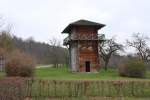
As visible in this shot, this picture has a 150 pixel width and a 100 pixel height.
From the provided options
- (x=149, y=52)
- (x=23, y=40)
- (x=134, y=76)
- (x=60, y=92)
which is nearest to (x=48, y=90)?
(x=60, y=92)

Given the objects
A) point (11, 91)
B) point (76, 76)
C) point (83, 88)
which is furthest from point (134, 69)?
point (11, 91)

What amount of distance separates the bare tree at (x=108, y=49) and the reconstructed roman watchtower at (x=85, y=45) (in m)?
10.6

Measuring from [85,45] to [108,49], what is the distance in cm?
1364

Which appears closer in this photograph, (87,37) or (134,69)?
(134,69)

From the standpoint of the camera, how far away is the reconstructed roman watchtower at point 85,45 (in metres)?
56.4

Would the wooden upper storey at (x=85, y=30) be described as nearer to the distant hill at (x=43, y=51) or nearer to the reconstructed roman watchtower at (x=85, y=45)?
the reconstructed roman watchtower at (x=85, y=45)

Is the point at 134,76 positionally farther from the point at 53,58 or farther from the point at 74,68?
the point at 53,58

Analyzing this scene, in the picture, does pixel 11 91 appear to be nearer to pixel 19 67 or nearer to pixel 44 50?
pixel 19 67

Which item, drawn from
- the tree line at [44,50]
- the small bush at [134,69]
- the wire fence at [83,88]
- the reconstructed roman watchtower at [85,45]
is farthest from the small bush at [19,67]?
the tree line at [44,50]

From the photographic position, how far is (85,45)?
56719 mm

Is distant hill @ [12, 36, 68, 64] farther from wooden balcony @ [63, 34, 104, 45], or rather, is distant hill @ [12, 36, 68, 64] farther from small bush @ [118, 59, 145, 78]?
small bush @ [118, 59, 145, 78]

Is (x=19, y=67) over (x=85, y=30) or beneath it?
beneath

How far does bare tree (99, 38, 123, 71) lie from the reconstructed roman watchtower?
1060cm

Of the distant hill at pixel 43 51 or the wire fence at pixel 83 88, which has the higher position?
the distant hill at pixel 43 51
